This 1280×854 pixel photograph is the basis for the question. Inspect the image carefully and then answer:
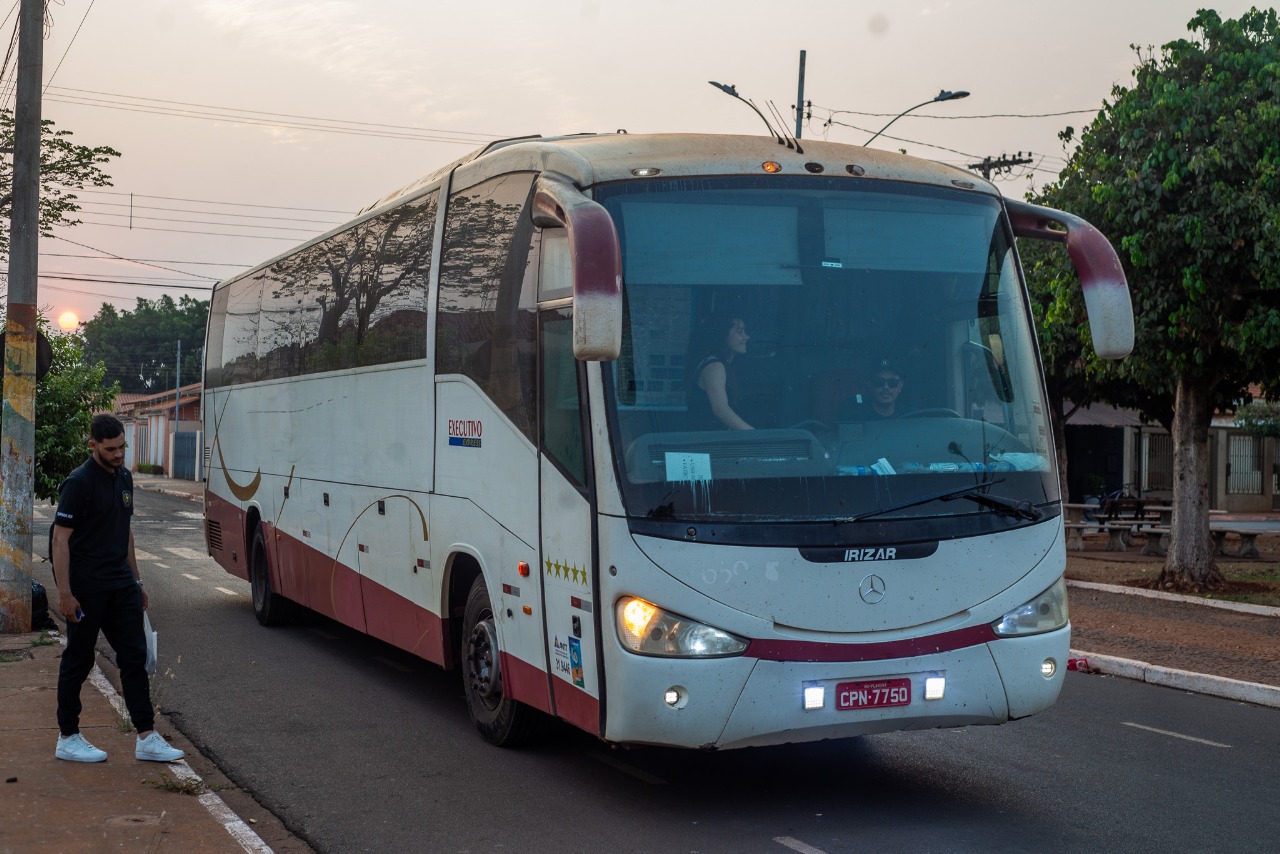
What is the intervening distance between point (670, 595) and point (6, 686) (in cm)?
570


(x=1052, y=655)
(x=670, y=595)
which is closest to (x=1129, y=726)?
(x=1052, y=655)

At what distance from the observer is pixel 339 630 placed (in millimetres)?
13094

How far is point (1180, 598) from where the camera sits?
53.9 ft

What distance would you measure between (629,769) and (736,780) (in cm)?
61

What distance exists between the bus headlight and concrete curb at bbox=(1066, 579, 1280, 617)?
1132 centimetres

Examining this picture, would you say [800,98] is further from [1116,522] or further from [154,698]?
[154,698]

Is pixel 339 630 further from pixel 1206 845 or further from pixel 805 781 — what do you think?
pixel 1206 845

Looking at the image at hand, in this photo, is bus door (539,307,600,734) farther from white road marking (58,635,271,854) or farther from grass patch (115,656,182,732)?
grass patch (115,656,182,732)

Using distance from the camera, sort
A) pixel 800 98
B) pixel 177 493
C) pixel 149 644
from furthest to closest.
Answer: pixel 177 493 < pixel 800 98 < pixel 149 644

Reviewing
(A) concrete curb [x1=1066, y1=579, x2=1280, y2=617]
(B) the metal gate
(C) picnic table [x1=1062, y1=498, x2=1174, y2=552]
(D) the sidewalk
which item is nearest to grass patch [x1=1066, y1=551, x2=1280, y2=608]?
(A) concrete curb [x1=1066, y1=579, x2=1280, y2=617]

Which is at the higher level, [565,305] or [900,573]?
[565,305]

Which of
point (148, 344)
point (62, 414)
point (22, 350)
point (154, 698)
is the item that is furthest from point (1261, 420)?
point (148, 344)

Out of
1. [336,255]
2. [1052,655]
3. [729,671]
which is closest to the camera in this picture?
[729,671]

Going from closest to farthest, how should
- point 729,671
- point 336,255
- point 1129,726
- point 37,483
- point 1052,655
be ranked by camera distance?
point 729,671 → point 1052,655 → point 1129,726 → point 336,255 → point 37,483
